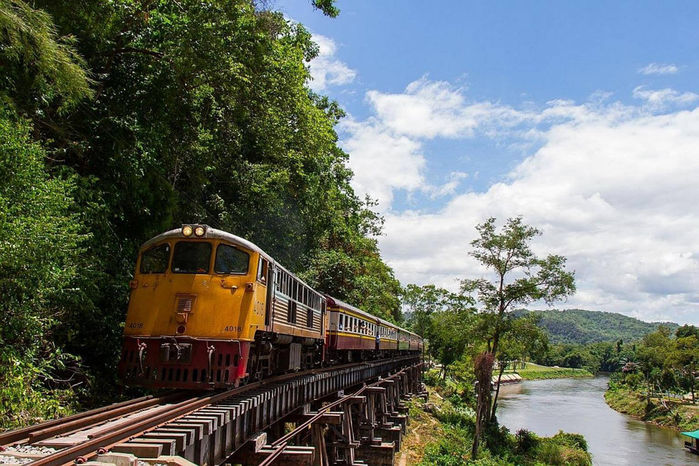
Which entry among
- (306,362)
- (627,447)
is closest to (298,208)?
(306,362)

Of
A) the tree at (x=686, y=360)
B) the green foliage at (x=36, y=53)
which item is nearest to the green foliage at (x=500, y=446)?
the green foliage at (x=36, y=53)

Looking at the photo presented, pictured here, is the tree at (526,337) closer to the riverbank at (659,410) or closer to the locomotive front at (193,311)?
the locomotive front at (193,311)

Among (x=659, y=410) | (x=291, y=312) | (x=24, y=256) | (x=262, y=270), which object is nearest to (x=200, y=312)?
(x=262, y=270)

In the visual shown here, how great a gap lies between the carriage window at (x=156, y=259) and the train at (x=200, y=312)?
2cm

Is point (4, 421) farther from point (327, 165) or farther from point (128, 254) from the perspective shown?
point (327, 165)

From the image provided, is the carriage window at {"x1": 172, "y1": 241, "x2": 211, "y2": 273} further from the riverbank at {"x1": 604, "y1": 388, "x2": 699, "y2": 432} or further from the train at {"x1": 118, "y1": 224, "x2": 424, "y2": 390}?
the riverbank at {"x1": 604, "y1": 388, "x2": 699, "y2": 432}

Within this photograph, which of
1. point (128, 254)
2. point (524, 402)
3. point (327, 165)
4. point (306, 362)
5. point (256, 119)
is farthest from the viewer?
point (524, 402)

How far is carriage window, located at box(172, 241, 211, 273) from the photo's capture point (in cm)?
923

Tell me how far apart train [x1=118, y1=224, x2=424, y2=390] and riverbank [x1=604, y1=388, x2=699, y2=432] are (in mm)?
51945

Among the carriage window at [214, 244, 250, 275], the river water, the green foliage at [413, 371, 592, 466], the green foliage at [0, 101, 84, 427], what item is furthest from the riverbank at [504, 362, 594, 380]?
the green foliage at [0, 101, 84, 427]

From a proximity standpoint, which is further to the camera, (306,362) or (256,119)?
(256,119)

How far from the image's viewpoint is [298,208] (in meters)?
22.8

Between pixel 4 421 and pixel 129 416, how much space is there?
364 cm

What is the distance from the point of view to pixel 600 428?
47.7 metres
